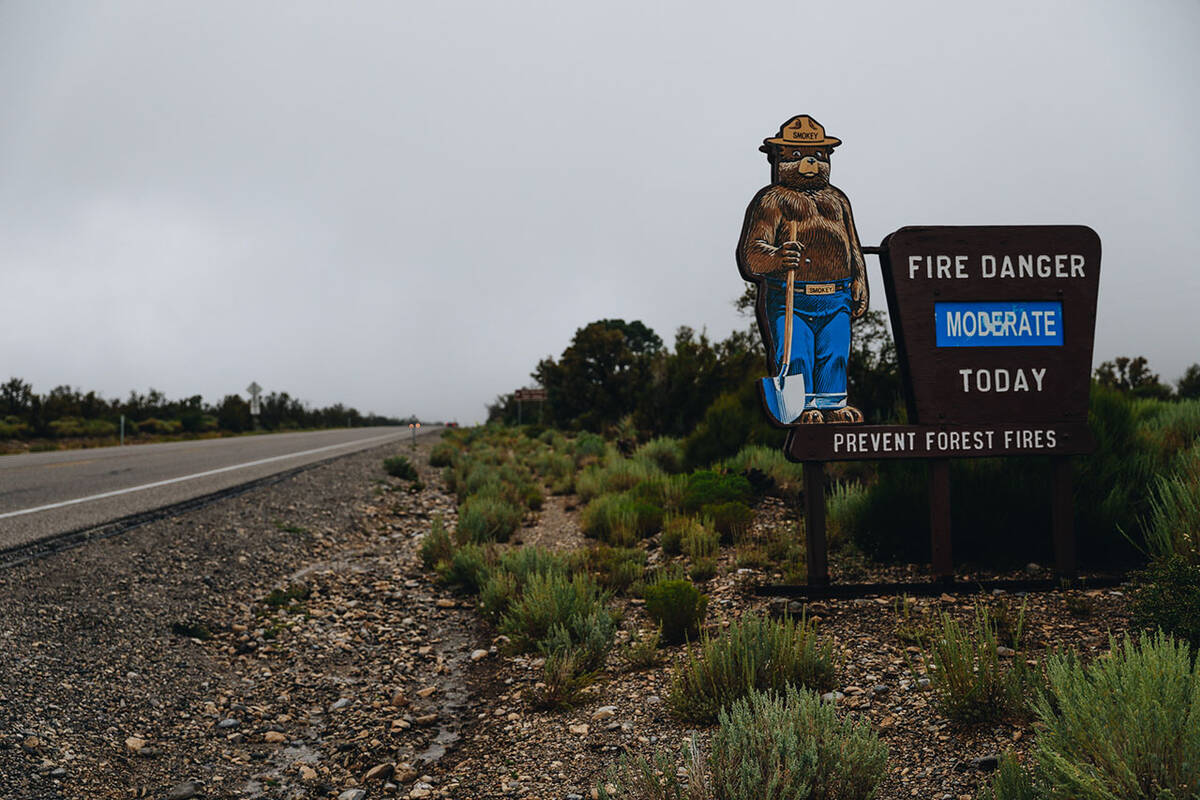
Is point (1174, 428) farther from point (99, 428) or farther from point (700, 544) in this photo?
point (99, 428)

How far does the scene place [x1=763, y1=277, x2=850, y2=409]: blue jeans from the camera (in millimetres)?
6281

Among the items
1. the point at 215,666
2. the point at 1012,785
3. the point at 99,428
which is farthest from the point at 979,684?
the point at 99,428

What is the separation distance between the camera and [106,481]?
11445 millimetres

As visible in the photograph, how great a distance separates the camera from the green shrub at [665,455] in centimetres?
1275

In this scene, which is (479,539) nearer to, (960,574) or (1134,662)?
(960,574)

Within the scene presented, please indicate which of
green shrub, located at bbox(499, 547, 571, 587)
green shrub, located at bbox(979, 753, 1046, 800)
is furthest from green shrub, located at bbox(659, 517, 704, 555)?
green shrub, located at bbox(979, 753, 1046, 800)

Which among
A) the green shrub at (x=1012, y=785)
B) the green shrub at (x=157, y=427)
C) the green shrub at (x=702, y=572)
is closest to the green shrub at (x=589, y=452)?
the green shrub at (x=702, y=572)

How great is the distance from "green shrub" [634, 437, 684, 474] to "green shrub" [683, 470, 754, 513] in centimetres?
314

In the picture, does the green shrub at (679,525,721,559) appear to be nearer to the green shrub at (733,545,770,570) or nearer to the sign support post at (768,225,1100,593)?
the green shrub at (733,545,770,570)

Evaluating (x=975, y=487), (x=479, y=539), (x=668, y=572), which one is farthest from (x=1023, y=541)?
(x=479, y=539)

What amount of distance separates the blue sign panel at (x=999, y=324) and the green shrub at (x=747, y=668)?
335cm

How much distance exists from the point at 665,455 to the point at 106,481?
9.38 m

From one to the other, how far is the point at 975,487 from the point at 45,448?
87.1 ft

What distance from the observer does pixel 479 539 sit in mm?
9078
